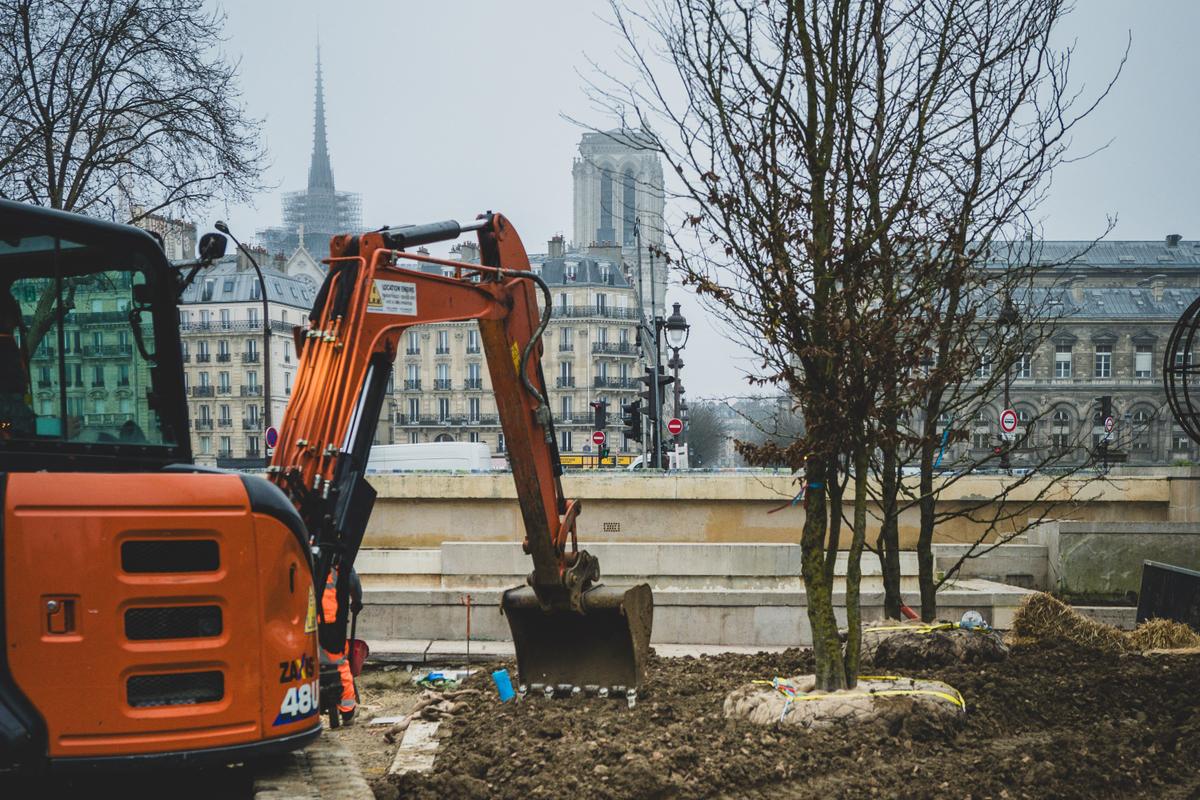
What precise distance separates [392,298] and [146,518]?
11.6ft

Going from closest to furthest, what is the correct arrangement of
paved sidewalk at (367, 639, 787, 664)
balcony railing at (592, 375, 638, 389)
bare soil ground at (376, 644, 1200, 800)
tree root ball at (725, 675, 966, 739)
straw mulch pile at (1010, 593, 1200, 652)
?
bare soil ground at (376, 644, 1200, 800) → tree root ball at (725, 675, 966, 739) → straw mulch pile at (1010, 593, 1200, 652) → paved sidewalk at (367, 639, 787, 664) → balcony railing at (592, 375, 638, 389)

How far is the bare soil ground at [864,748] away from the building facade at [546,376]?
8467 cm

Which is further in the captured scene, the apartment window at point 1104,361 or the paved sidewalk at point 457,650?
the apartment window at point 1104,361

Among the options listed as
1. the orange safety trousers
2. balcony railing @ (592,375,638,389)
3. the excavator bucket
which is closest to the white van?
the excavator bucket

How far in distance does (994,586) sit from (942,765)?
35.7 ft

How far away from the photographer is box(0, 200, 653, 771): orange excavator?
607 cm

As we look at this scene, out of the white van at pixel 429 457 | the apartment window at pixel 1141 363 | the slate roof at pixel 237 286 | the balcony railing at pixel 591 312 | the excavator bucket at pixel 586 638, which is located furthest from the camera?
the balcony railing at pixel 591 312

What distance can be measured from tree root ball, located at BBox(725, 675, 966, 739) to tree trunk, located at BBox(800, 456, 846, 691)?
0.57 ft

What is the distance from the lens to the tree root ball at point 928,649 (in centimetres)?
1242

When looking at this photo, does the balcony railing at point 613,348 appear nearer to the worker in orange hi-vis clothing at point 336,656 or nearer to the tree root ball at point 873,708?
the tree root ball at point 873,708

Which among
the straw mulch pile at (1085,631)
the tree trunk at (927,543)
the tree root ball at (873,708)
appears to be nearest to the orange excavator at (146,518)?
the tree root ball at (873,708)

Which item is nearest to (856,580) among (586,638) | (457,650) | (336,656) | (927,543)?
(586,638)

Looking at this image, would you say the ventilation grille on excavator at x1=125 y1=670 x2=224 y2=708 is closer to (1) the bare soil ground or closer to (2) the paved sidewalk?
(1) the bare soil ground

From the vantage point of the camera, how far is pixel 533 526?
11.6 metres
